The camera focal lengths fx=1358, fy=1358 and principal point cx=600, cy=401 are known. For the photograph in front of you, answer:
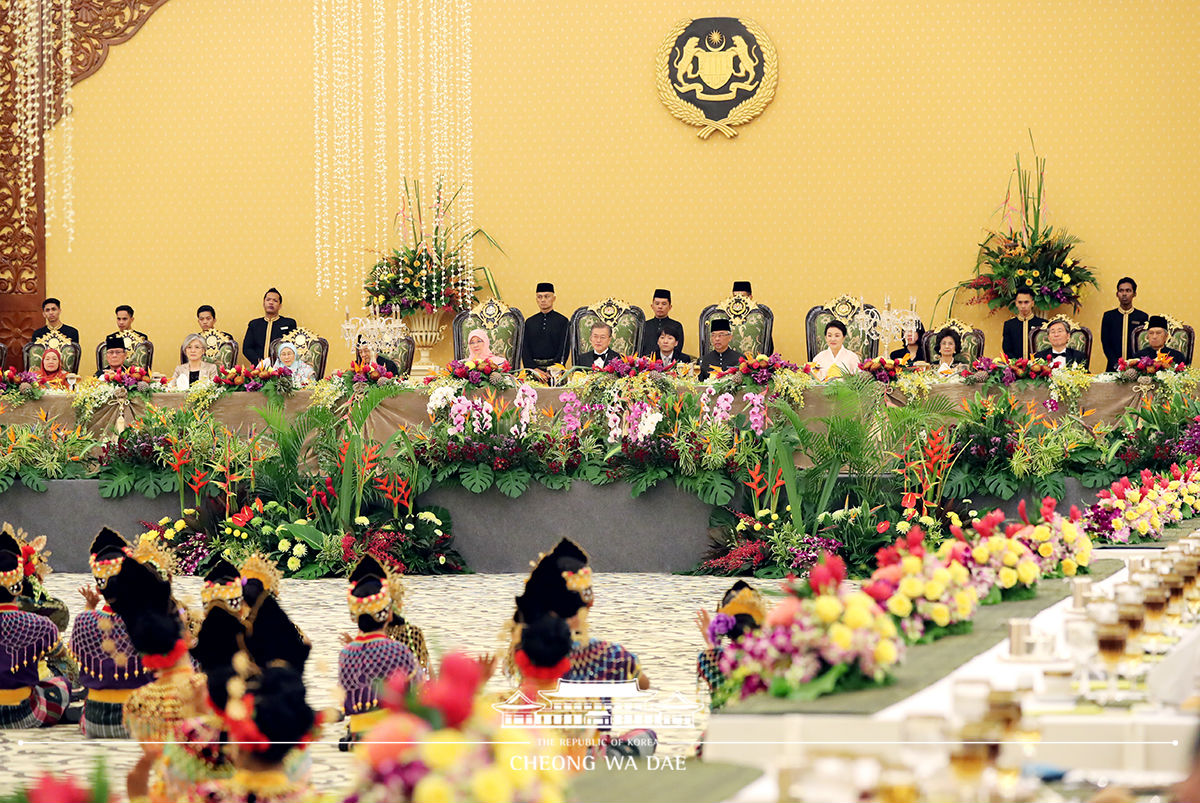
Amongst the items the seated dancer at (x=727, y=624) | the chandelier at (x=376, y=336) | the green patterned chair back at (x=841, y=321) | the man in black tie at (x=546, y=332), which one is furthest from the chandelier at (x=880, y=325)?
the seated dancer at (x=727, y=624)

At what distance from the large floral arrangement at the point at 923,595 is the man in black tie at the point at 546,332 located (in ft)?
30.3

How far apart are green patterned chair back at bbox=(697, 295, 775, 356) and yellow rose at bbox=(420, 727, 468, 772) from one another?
927 centimetres

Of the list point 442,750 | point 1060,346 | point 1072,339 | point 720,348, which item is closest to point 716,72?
point 720,348

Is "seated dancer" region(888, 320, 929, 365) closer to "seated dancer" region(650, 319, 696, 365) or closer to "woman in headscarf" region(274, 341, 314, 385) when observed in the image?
"seated dancer" region(650, 319, 696, 365)

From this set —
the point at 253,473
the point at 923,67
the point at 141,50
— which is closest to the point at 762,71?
the point at 923,67

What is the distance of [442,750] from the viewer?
158 centimetres

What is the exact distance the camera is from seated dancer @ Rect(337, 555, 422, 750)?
368 cm

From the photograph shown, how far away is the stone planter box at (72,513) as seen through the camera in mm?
8375

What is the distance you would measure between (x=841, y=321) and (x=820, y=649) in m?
8.42

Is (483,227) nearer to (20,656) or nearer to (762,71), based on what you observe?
(762,71)

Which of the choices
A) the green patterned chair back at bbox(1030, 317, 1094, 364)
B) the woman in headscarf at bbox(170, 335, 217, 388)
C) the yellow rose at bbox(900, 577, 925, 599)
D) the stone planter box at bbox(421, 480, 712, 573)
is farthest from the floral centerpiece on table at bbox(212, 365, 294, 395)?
the yellow rose at bbox(900, 577, 925, 599)

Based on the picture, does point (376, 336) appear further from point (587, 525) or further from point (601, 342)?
point (587, 525)

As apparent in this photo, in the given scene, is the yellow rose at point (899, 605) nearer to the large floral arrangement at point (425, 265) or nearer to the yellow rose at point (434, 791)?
the yellow rose at point (434, 791)

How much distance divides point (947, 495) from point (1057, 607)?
4846mm
